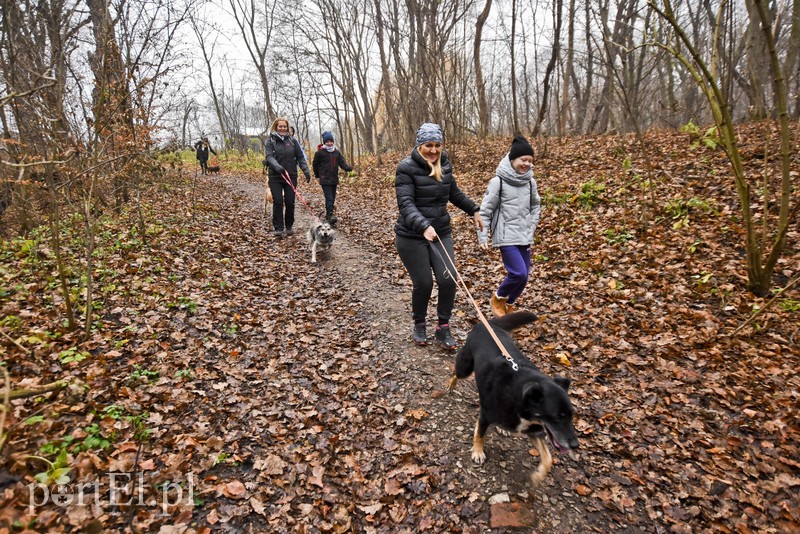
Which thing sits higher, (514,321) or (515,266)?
(515,266)

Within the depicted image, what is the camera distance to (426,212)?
14.8 ft

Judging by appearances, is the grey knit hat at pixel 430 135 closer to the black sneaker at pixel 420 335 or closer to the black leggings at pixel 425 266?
the black leggings at pixel 425 266

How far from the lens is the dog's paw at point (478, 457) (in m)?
3.38

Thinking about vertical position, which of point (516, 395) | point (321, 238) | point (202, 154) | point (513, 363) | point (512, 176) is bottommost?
point (516, 395)

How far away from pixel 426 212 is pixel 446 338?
173cm

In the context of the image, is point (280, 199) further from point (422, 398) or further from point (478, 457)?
point (478, 457)

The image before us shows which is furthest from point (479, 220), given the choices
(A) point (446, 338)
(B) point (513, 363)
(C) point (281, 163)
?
(C) point (281, 163)

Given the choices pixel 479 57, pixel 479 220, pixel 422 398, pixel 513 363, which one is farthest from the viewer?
pixel 479 57

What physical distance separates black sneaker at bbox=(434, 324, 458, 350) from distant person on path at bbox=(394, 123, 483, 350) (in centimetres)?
3

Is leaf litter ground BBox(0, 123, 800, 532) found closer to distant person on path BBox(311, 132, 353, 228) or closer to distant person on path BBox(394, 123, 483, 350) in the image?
distant person on path BBox(394, 123, 483, 350)

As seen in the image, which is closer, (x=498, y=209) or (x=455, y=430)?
(x=455, y=430)

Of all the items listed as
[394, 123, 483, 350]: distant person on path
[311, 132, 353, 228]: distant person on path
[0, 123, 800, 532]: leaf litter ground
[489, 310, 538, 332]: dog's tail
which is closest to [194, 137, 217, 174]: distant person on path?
[311, 132, 353, 228]: distant person on path

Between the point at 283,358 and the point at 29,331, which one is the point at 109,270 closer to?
the point at 29,331

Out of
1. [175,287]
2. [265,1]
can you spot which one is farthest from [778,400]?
[265,1]
